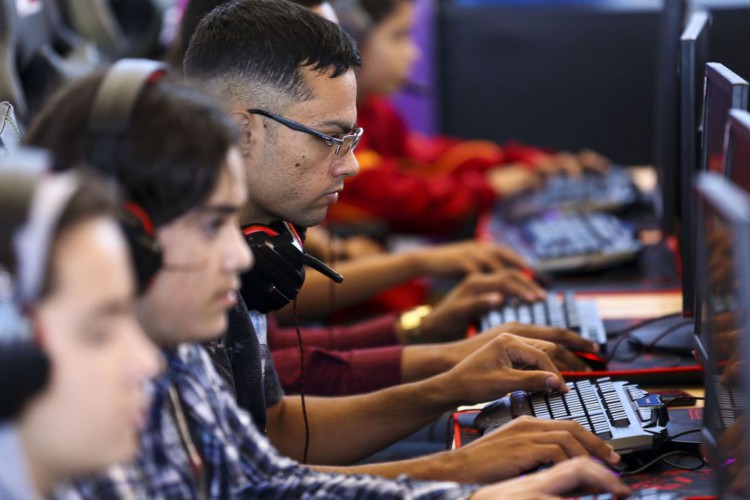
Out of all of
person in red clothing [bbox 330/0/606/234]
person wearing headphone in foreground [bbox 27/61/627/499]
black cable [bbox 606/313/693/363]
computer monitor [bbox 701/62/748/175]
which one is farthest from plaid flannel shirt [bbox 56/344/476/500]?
person in red clothing [bbox 330/0/606/234]

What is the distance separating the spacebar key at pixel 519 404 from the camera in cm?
138

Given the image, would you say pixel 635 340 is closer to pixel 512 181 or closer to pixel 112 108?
pixel 112 108

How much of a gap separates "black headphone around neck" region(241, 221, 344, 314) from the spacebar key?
303 millimetres

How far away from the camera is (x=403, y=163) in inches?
132

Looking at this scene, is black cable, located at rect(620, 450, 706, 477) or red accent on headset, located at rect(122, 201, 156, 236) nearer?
red accent on headset, located at rect(122, 201, 156, 236)

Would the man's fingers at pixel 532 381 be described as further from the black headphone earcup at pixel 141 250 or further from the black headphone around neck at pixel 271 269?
the black headphone earcup at pixel 141 250

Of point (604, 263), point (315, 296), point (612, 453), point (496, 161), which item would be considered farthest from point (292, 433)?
point (496, 161)

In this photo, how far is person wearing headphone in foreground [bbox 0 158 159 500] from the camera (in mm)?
746

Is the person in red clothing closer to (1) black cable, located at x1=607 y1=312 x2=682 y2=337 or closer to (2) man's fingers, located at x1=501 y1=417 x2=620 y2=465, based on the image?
(1) black cable, located at x1=607 y1=312 x2=682 y2=337

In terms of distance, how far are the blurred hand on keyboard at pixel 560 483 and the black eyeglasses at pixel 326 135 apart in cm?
56

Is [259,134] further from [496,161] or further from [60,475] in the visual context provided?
[496,161]

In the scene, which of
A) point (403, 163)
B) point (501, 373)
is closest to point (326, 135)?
point (501, 373)

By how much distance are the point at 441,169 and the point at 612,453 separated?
2.20 metres

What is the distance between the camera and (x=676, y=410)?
143 cm
